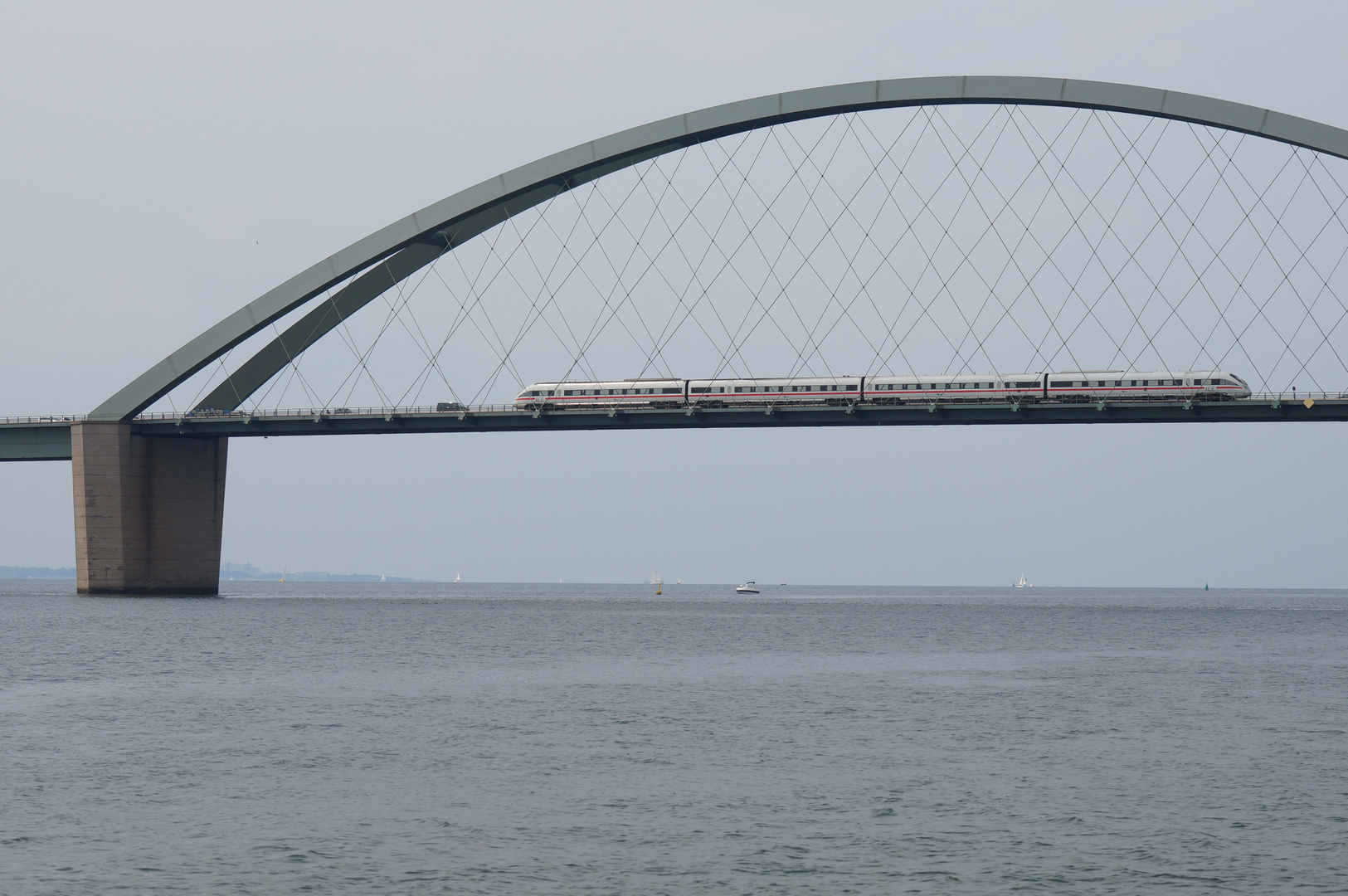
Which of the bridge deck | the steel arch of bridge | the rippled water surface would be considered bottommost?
the rippled water surface

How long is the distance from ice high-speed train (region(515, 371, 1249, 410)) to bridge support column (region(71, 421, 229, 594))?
22435 mm

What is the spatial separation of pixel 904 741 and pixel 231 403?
6980 centimetres

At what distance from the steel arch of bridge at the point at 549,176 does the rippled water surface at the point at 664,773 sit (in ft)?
94.3

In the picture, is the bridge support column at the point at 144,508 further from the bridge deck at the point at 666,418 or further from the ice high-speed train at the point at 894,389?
the ice high-speed train at the point at 894,389

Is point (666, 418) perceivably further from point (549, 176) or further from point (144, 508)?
point (144, 508)

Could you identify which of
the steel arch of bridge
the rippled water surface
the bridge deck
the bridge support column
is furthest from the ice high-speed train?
the rippled water surface

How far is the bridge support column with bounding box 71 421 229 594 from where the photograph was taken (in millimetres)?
84812

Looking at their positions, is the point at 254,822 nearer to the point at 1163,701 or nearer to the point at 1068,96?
the point at 1163,701

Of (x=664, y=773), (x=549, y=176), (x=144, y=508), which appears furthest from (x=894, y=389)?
(x=664, y=773)

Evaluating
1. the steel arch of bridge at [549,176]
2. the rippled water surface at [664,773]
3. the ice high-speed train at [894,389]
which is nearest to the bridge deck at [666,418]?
the ice high-speed train at [894,389]

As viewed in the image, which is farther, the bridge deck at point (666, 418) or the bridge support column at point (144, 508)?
the bridge support column at point (144, 508)

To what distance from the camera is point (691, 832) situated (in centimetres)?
1994

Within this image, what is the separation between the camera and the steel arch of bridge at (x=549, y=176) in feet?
216

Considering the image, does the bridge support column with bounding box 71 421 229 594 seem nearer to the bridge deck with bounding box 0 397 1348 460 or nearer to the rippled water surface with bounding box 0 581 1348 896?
the bridge deck with bounding box 0 397 1348 460
